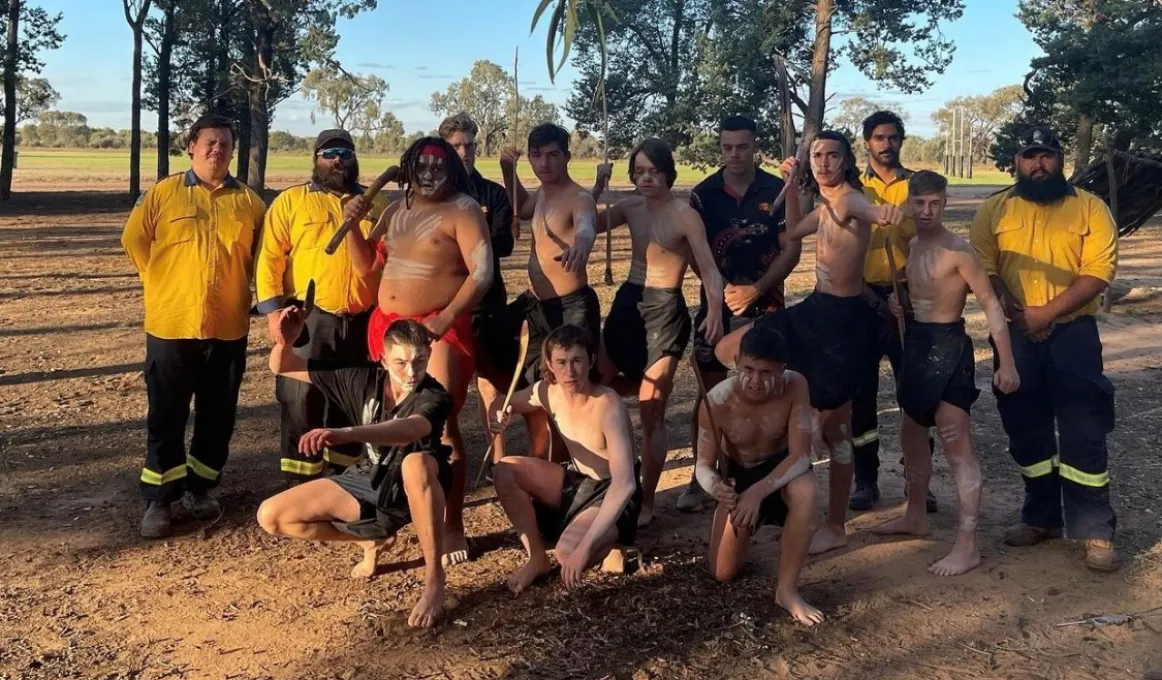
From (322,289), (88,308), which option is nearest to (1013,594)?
(322,289)

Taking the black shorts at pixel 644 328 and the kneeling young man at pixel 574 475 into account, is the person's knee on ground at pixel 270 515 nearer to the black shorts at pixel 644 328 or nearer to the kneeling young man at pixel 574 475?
the kneeling young man at pixel 574 475

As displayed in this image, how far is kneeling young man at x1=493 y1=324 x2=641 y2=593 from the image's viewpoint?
3900mm

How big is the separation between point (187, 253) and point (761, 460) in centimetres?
288

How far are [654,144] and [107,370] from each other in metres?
5.57

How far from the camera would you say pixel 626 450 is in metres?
3.90

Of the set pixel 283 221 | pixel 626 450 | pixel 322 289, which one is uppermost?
pixel 283 221

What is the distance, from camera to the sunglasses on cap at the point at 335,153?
456 centimetres

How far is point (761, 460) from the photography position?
4.12 metres

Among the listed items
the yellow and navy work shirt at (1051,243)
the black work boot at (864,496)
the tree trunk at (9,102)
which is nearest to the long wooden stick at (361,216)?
the yellow and navy work shirt at (1051,243)

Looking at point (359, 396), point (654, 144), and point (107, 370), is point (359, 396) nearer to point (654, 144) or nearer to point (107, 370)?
point (654, 144)

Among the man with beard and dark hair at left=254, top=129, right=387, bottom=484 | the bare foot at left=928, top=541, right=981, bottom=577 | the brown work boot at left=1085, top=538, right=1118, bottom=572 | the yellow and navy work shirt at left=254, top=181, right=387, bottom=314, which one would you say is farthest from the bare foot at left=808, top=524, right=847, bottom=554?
the yellow and navy work shirt at left=254, top=181, right=387, bottom=314

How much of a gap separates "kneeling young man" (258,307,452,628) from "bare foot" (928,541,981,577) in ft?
7.29

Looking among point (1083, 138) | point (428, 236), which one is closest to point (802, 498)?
point (428, 236)

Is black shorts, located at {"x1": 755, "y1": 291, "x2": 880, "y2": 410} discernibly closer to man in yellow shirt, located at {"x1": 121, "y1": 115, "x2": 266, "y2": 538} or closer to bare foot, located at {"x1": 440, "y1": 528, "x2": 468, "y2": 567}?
bare foot, located at {"x1": 440, "y1": 528, "x2": 468, "y2": 567}
